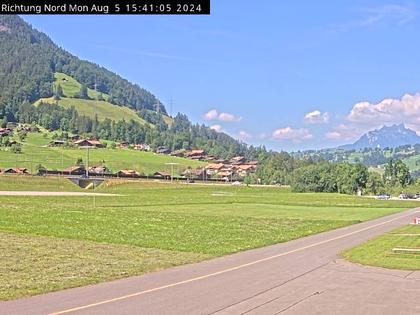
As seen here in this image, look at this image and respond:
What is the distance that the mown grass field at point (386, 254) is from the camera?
2458 cm

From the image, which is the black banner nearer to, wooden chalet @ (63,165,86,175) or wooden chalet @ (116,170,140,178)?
wooden chalet @ (63,165,86,175)

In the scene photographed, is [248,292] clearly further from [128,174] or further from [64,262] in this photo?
[128,174]

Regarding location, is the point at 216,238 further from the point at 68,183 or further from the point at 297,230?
the point at 68,183

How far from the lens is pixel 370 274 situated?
21719mm

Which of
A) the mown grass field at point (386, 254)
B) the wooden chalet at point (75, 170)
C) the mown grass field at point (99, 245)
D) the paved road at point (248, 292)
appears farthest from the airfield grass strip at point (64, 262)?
the wooden chalet at point (75, 170)

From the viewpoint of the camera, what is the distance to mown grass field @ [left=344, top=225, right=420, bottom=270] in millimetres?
24578

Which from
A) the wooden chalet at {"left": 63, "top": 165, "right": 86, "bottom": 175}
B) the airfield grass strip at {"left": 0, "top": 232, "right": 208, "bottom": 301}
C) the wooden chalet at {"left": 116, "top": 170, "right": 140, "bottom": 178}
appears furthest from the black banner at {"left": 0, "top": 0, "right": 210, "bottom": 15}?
the wooden chalet at {"left": 116, "top": 170, "right": 140, "bottom": 178}

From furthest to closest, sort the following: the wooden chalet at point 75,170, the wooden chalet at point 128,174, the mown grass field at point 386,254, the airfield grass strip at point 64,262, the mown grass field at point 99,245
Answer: the wooden chalet at point 128,174 < the wooden chalet at point 75,170 < the mown grass field at point 386,254 < the mown grass field at point 99,245 < the airfield grass strip at point 64,262

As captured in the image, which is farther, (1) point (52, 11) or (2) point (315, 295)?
(1) point (52, 11)

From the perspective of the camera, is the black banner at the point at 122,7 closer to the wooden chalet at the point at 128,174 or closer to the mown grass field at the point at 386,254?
the mown grass field at the point at 386,254

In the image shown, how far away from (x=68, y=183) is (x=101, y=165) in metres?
70.5

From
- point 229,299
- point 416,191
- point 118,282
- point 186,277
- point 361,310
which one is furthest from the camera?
point 416,191

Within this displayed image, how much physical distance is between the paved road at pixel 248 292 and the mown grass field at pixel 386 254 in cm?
140

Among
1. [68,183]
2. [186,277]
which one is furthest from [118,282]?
[68,183]
